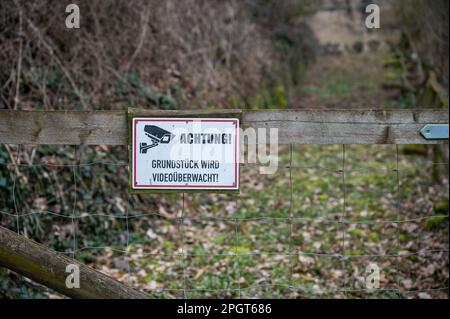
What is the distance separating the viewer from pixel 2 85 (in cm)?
616

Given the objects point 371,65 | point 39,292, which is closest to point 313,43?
point 371,65

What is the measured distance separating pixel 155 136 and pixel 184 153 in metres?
0.22

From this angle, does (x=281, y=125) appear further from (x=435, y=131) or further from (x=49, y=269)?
(x=49, y=269)

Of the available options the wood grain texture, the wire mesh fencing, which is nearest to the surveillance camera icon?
the wood grain texture

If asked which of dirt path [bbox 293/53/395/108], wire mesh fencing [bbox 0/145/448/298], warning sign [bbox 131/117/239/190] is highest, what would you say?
dirt path [bbox 293/53/395/108]

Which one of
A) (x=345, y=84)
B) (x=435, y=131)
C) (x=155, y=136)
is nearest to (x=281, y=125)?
(x=155, y=136)

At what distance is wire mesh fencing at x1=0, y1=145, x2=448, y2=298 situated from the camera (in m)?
5.14

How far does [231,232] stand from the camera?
22.4 feet

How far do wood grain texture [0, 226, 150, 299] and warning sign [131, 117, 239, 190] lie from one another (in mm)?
656

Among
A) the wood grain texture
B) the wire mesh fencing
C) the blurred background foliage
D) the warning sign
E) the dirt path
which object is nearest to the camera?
the wood grain texture

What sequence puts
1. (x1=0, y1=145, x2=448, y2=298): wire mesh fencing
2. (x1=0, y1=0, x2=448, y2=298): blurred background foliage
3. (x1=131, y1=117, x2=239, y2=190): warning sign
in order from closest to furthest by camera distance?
1. (x1=131, y1=117, x2=239, y2=190): warning sign
2. (x1=0, y1=145, x2=448, y2=298): wire mesh fencing
3. (x1=0, y1=0, x2=448, y2=298): blurred background foliage

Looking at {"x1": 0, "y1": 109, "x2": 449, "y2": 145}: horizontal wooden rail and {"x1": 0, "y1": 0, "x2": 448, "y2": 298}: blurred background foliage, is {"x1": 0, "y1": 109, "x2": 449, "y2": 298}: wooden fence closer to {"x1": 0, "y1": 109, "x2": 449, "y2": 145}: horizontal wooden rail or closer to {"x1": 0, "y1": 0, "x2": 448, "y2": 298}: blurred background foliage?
{"x1": 0, "y1": 109, "x2": 449, "y2": 145}: horizontal wooden rail

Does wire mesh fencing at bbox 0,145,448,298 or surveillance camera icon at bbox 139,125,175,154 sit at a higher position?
surveillance camera icon at bbox 139,125,175,154

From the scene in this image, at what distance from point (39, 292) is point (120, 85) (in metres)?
3.85
